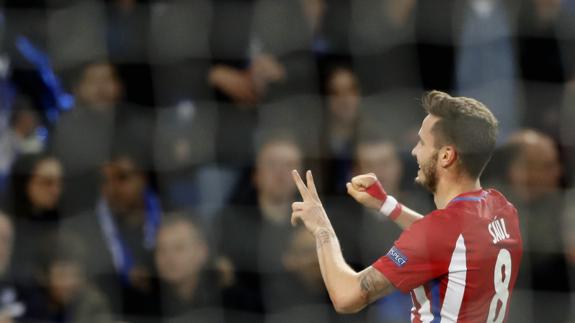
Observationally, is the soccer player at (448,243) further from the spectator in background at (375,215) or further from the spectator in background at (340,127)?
the spectator in background at (340,127)

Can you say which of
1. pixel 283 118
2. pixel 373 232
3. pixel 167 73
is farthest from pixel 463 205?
pixel 167 73

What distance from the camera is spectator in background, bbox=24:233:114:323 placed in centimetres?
401

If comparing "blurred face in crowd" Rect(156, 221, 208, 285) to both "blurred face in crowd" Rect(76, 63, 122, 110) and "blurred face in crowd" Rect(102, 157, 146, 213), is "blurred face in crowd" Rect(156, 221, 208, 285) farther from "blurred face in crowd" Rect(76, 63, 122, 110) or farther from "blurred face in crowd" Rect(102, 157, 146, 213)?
"blurred face in crowd" Rect(76, 63, 122, 110)

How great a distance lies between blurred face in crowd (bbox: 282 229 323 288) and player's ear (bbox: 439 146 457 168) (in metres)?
1.21

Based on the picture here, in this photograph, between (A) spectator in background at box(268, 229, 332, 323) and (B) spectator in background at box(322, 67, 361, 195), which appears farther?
(B) spectator in background at box(322, 67, 361, 195)

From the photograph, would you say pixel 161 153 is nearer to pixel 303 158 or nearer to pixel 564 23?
pixel 303 158

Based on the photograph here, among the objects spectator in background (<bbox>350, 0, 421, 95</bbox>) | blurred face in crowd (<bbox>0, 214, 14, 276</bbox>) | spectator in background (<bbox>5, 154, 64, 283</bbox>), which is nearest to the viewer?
blurred face in crowd (<bbox>0, 214, 14, 276</bbox>)

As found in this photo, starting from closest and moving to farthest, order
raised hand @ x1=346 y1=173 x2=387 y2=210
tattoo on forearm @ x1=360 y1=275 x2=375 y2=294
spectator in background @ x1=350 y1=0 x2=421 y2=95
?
tattoo on forearm @ x1=360 y1=275 x2=375 y2=294
raised hand @ x1=346 y1=173 x2=387 y2=210
spectator in background @ x1=350 y1=0 x2=421 y2=95

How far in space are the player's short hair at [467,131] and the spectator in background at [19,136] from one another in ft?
6.93

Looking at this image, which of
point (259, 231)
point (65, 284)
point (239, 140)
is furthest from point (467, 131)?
point (65, 284)

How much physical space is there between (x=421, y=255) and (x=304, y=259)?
1.33m

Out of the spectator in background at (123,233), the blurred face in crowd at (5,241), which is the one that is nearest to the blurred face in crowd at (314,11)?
the spectator in background at (123,233)

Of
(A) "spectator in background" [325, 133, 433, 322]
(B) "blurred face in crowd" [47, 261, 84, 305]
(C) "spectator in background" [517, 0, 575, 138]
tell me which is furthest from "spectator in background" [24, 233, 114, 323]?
(C) "spectator in background" [517, 0, 575, 138]

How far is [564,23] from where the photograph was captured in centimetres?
434
